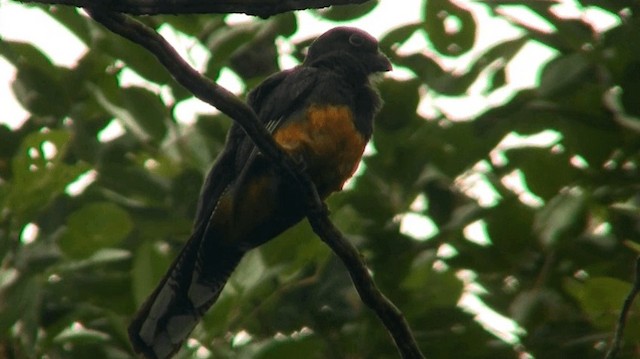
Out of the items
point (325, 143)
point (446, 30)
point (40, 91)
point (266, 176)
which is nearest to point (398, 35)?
point (446, 30)

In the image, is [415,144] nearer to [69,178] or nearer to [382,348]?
[382,348]

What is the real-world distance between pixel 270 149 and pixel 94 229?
1.57 meters

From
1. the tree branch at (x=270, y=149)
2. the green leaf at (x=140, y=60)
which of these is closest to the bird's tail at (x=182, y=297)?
the tree branch at (x=270, y=149)

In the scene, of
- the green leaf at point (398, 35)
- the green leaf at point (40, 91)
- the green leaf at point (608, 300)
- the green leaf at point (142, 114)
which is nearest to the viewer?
the green leaf at point (608, 300)

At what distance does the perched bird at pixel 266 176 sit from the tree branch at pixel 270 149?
1.83 ft

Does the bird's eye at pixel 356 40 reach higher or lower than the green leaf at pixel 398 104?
higher

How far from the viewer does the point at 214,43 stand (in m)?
5.17

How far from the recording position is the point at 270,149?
128 inches

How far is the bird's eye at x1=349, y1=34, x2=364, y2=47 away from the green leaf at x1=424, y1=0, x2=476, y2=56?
39 cm

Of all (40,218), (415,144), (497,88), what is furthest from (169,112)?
(497,88)

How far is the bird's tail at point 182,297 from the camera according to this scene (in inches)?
148

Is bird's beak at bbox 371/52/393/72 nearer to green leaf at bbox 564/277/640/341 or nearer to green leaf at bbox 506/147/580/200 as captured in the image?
green leaf at bbox 506/147/580/200

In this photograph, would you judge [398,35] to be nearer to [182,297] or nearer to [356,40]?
[356,40]

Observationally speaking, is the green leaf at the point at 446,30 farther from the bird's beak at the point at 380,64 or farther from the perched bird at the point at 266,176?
the perched bird at the point at 266,176
